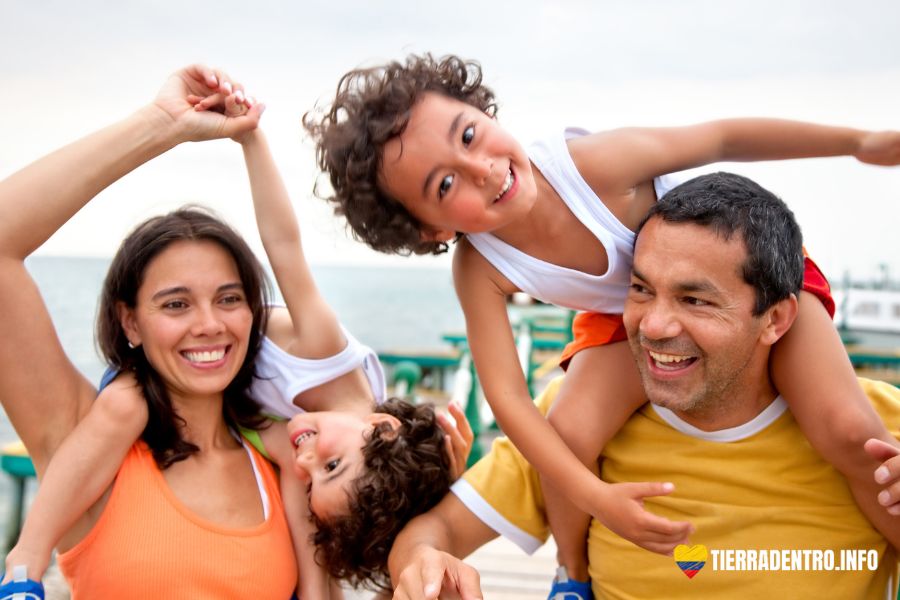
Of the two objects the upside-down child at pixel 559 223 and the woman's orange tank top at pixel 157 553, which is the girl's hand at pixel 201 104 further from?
the woman's orange tank top at pixel 157 553

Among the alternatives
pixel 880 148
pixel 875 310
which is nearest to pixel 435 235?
pixel 880 148

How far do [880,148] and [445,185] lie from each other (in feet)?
3.65

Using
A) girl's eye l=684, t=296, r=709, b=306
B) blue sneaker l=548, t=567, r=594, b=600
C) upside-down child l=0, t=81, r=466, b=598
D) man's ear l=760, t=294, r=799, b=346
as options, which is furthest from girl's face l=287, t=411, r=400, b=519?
man's ear l=760, t=294, r=799, b=346

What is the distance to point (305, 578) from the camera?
2.15 m

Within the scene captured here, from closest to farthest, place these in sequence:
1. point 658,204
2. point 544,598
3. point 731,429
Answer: point 658,204
point 731,429
point 544,598

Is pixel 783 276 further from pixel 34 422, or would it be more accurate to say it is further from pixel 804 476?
pixel 34 422

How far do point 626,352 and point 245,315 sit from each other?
963 mm

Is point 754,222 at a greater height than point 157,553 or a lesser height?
greater

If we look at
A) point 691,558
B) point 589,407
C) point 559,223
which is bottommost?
point 691,558

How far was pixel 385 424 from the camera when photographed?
223 centimetres

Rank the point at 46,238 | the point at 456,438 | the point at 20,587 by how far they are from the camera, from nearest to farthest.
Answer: the point at 20,587
the point at 46,238
the point at 456,438

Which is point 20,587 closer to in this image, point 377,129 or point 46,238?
point 46,238

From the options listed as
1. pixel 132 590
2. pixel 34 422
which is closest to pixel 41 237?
pixel 34 422

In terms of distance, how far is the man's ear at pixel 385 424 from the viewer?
2.21 m
